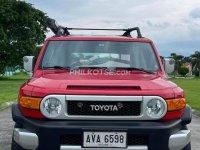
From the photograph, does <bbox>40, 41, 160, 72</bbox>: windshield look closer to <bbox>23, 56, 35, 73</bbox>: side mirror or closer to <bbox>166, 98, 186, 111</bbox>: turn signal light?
<bbox>23, 56, 35, 73</bbox>: side mirror

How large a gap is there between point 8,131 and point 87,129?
16.3 ft

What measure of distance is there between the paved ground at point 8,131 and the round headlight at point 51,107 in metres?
2.73

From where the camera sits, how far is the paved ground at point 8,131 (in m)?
7.92

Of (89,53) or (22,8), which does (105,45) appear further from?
(22,8)

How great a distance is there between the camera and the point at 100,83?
515cm

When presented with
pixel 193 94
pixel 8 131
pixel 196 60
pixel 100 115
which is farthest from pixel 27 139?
pixel 196 60

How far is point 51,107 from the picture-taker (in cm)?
503

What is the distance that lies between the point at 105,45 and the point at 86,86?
1.70 m

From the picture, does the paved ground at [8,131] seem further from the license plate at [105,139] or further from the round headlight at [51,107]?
the license plate at [105,139]

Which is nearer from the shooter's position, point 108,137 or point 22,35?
point 108,137

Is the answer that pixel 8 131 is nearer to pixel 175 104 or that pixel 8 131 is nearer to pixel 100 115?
pixel 100 115

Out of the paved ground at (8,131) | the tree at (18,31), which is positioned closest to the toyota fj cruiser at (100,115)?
the paved ground at (8,131)

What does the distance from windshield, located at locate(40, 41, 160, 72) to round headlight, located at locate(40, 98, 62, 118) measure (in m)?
1.37

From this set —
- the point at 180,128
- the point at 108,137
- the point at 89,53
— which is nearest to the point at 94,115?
the point at 108,137
